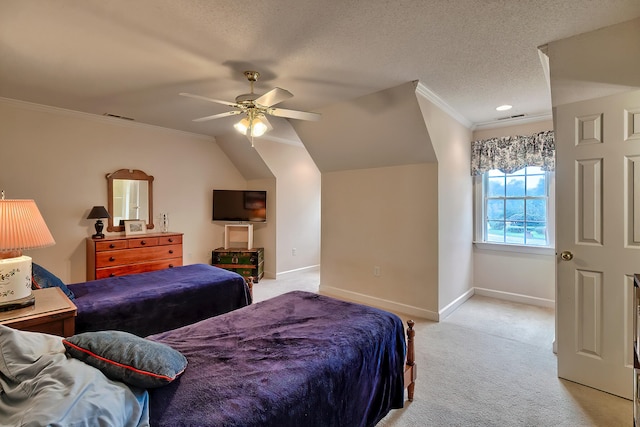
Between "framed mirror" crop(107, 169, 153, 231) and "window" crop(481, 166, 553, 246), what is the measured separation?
16.2 ft

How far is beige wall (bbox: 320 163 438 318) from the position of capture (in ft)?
11.6

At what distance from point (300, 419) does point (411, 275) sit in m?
2.71

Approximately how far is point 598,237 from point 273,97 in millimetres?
2541

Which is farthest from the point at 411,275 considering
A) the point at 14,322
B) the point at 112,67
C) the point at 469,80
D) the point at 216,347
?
the point at 112,67

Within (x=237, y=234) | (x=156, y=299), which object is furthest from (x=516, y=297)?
(x=237, y=234)

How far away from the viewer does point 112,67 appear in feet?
8.34

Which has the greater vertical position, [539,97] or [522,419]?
[539,97]

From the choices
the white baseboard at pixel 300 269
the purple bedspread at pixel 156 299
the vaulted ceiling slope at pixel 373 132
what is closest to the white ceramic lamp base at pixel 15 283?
the purple bedspread at pixel 156 299

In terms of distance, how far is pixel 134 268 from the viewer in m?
3.96

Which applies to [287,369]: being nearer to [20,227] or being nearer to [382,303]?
[20,227]

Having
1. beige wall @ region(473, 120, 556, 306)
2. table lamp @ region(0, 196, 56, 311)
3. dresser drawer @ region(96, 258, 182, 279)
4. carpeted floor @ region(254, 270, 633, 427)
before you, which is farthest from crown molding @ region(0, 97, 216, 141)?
beige wall @ region(473, 120, 556, 306)

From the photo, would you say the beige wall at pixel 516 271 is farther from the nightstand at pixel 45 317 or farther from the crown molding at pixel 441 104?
the nightstand at pixel 45 317

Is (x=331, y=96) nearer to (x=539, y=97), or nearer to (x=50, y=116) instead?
(x=539, y=97)

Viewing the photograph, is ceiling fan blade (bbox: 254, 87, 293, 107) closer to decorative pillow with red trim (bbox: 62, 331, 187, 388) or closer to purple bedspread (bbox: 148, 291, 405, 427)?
purple bedspread (bbox: 148, 291, 405, 427)
